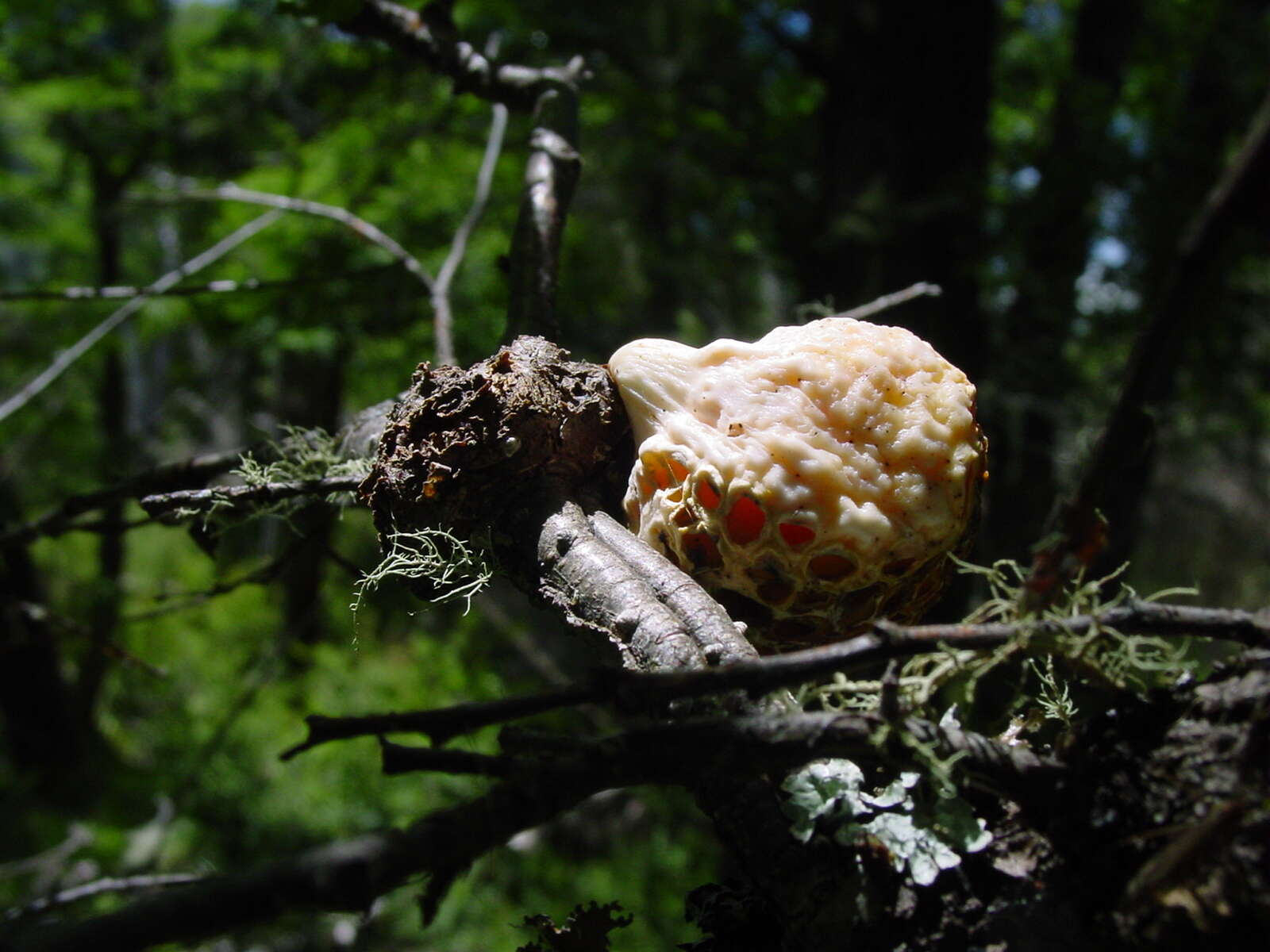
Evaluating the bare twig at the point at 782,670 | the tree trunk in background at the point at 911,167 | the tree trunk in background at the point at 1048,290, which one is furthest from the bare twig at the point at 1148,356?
the tree trunk in background at the point at 1048,290

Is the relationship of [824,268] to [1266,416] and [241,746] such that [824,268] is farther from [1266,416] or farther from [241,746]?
[241,746]

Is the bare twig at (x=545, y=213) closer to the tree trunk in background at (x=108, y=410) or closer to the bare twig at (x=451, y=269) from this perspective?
the bare twig at (x=451, y=269)

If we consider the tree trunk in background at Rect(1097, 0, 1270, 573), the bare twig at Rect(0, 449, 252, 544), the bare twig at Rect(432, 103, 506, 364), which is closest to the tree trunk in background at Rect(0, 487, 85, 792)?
the bare twig at Rect(0, 449, 252, 544)

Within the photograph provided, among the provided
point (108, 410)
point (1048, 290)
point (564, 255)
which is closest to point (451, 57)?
point (564, 255)

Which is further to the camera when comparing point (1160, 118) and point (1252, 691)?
point (1160, 118)

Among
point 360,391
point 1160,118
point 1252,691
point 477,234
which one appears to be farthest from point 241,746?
point 1160,118

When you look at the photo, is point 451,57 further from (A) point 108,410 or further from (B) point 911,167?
(A) point 108,410

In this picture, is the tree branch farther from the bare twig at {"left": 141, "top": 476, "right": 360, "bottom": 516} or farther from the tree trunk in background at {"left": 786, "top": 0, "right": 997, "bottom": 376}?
the tree trunk in background at {"left": 786, "top": 0, "right": 997, "bottom": 376}
